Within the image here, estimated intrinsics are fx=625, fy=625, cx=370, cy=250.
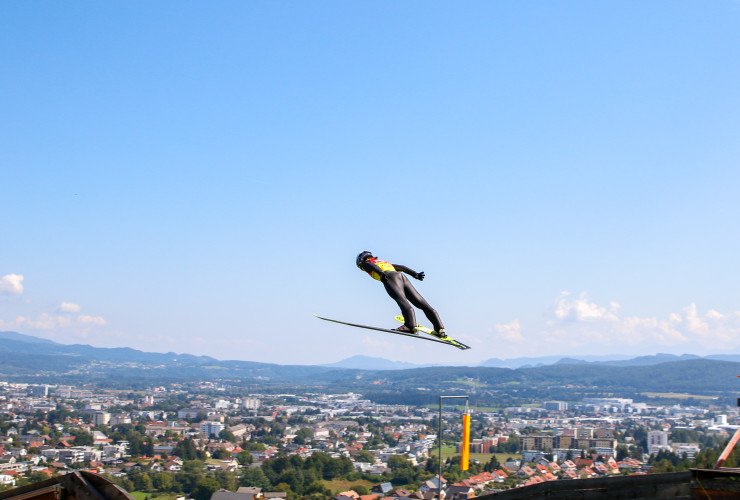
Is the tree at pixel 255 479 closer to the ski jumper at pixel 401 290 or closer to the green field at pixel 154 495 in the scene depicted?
the green field at pixel 154 495

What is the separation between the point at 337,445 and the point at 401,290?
2500 inches

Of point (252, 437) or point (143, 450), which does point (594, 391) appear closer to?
point (252, 437)

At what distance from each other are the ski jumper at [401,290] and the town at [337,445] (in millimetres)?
4577

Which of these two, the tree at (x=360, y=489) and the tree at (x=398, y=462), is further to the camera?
the tree at (x=398, y=462)

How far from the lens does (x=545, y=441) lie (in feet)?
189

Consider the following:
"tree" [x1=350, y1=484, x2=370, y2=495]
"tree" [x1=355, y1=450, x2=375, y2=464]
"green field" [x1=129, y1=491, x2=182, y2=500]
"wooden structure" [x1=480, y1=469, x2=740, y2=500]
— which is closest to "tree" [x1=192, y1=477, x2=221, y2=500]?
"green field" [x1=129, y1=491, x2=182, y2=500]

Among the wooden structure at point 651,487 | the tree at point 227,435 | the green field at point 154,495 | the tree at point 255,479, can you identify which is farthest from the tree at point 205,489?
the wooden structure at point 651,487

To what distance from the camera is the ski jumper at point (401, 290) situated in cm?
766

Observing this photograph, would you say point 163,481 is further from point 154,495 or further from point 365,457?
point 365,457

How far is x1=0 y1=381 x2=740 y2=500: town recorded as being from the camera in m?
40.0

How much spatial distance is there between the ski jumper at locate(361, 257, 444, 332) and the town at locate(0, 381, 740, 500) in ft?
15.0

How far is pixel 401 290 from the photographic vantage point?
770 cm

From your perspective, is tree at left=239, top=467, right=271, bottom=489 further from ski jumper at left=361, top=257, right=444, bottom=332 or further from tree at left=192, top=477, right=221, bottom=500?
ski jumper at left=361, top=257, right=444, bottom=332

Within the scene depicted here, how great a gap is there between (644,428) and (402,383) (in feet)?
316
